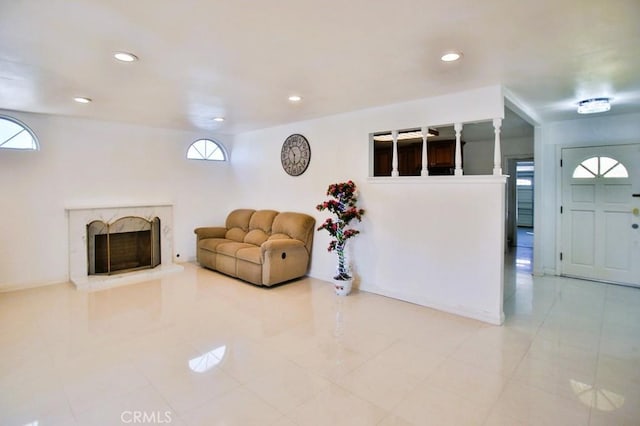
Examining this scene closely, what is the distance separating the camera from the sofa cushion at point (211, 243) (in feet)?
18.3

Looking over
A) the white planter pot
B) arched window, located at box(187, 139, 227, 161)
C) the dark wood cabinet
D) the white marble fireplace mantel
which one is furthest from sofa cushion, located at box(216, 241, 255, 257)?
the dark wood cabinet

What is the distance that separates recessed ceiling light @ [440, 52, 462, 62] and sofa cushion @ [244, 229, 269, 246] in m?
3.71

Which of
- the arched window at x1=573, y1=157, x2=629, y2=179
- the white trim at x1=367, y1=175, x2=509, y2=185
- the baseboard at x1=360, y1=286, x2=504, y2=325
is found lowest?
the baseboard at x1=360, y1=286, x2=504, y2=325

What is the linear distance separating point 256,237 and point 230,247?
469 mm

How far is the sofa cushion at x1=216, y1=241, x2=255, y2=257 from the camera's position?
517 cm

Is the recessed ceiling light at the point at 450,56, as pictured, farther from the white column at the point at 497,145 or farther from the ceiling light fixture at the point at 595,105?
the ceiling light fixture at the point at 595,105

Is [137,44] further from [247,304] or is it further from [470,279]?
[470,279]

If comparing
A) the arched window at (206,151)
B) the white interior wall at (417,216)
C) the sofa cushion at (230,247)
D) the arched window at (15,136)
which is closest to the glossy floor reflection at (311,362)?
the white interior wall at (417,216)

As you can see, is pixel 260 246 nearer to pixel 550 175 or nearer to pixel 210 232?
pixel 210 232

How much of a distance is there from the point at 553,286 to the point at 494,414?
356 cm

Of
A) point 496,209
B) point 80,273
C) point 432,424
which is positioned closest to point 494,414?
point 432,424

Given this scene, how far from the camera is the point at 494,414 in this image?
2.11 metres

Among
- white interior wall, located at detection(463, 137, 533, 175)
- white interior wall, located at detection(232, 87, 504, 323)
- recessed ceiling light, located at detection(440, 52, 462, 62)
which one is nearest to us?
recessed ceiling light, located at detection(440, 52, 462, 62)

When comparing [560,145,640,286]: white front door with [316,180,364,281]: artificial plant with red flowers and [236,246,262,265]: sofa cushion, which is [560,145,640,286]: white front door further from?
[236,246,262,265]: sofa cushion
